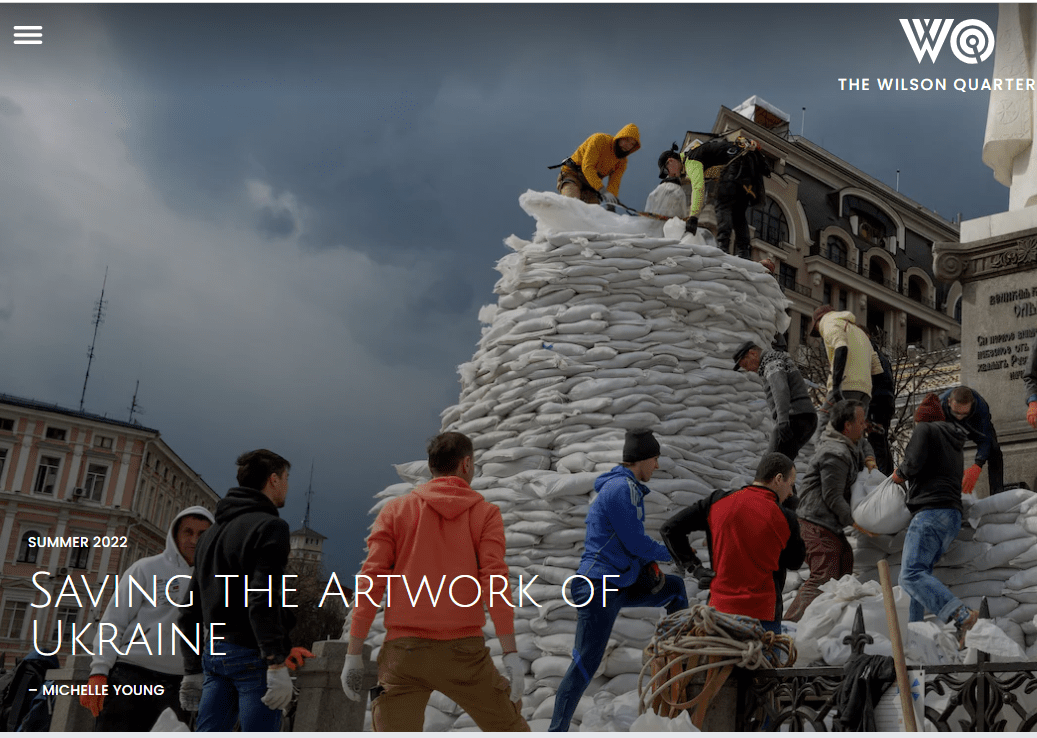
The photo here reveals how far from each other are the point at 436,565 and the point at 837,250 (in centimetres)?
2877

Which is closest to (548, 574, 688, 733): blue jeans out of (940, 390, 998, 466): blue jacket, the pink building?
(940, 390, 998, 466): blue jacket

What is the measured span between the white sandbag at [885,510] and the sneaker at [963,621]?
0.62 meters

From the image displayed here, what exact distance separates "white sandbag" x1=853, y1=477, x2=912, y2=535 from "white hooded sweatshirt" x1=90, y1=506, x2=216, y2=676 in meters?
2.81

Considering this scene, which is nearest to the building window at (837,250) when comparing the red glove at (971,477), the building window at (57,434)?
the building window at (57,434)

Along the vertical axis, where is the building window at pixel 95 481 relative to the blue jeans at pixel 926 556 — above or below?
above

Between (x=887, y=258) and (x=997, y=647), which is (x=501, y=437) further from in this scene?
(x=887, y=258)

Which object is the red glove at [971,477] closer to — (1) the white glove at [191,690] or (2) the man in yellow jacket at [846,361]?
(2) the man in yellow jacket at [846,361]

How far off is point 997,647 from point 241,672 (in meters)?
2.50

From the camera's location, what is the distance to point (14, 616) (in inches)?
678

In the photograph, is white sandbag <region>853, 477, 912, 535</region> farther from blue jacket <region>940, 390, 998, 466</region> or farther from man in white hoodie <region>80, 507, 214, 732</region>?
man in white hoodie <region>80, 507, 214, 732</region>

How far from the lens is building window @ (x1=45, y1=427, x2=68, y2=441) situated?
64.5 feet

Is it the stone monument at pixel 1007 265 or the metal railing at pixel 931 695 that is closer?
the metal railing at pixel 931 695

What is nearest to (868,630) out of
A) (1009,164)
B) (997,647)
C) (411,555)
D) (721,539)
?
(997,647)

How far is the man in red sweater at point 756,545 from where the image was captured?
343cm
